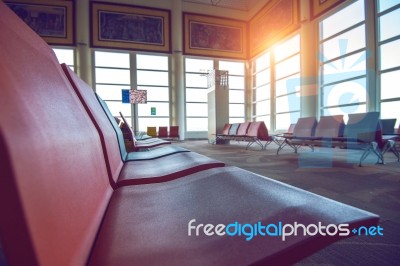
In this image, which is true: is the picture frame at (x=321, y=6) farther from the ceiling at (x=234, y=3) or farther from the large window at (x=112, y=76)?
the large window at (x=112, y=76)

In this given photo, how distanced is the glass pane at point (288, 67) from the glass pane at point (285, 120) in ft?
6.18

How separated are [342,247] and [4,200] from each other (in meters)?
1.39

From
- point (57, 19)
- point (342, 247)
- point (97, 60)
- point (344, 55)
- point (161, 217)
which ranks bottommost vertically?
point (342, 247)

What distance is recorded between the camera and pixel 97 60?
459 inches

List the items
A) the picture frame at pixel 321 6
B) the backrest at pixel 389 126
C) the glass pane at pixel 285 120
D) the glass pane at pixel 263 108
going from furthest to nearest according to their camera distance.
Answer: the glass pane at pixel 263 108, the glass pane at pixel 285 120, the picture frame at pixel 321 6, the backrest at pixel 389 126

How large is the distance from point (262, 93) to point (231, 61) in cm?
267

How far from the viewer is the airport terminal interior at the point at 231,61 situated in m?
7.16

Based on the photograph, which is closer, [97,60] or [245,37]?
[97,60]

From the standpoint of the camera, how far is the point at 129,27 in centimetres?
1209

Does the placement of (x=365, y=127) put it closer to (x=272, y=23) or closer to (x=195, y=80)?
(x=272, y=23)

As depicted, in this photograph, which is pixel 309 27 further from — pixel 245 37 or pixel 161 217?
pixel 161 217

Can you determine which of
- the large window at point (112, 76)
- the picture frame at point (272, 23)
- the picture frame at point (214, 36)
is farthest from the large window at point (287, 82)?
the large window at point (112, 76)

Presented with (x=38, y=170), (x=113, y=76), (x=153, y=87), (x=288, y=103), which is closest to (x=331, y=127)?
(x=38, y=170)

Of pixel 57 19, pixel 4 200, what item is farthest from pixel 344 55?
pixel 57 19
